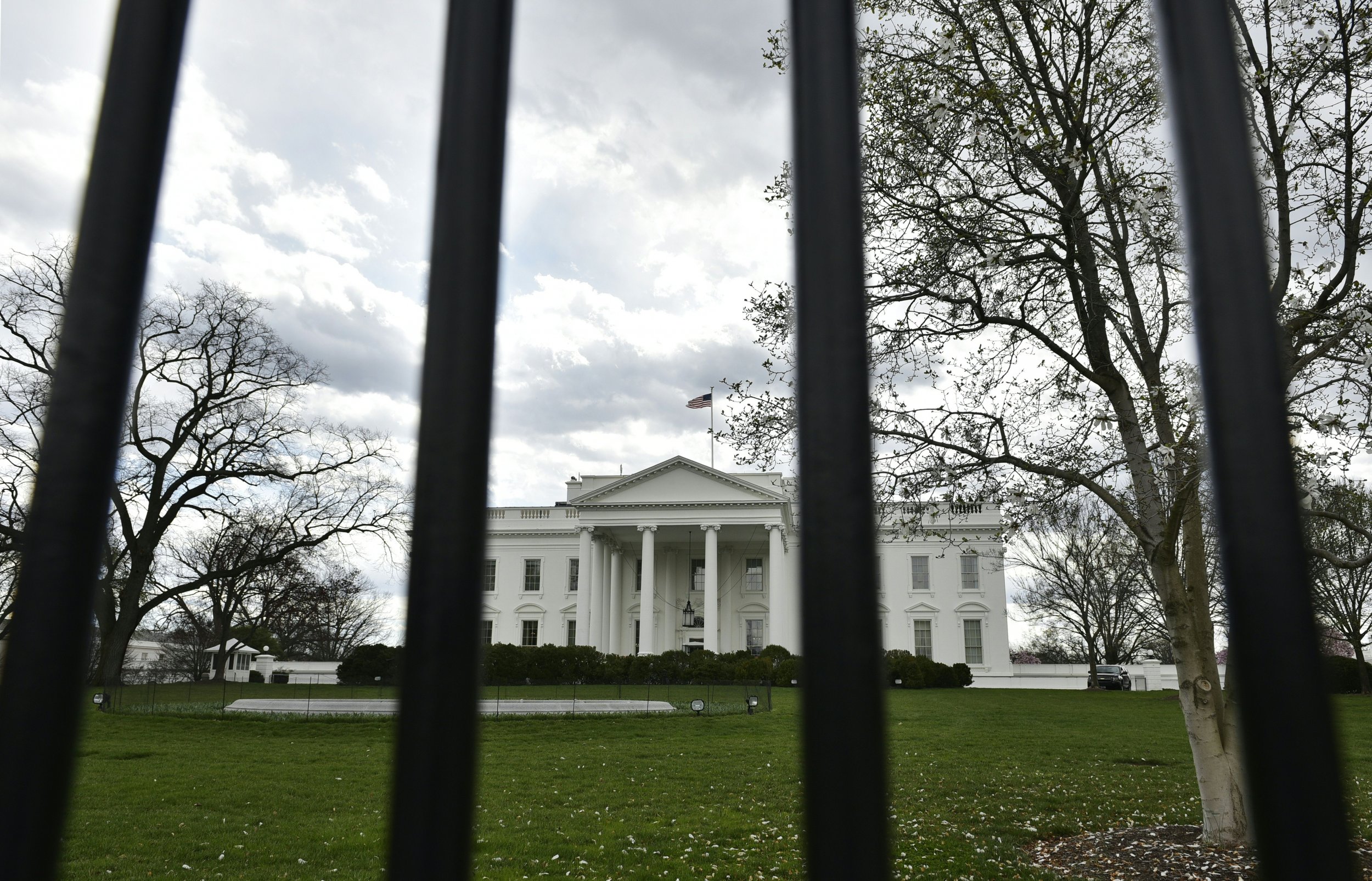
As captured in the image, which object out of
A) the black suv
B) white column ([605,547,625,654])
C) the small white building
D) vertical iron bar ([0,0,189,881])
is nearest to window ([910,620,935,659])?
the black suv

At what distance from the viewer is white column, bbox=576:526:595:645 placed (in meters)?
46.3

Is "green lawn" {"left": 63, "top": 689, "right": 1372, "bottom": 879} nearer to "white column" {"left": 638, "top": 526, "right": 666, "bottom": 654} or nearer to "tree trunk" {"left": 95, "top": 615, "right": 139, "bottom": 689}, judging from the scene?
"tree trunk" {"left": 95, "top": 615, "right": 139, "bottom": 689}

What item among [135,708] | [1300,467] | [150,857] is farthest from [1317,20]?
[135,708]

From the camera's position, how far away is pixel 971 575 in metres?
52.4

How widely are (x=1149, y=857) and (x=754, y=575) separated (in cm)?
4298

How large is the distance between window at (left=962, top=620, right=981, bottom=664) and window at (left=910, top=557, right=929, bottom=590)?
10.4 ft

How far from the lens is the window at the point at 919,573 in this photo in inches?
2092

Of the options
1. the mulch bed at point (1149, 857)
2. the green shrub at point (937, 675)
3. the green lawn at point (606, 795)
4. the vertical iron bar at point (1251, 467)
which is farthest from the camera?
the green shrub at point (937, 675)

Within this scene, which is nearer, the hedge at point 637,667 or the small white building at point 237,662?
the hedge at point 637,667

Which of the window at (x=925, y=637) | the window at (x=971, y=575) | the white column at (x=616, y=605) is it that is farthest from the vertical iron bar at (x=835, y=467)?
the window at (x=925, y=637)

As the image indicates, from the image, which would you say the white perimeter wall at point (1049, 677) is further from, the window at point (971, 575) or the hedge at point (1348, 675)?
the hedge at point (1348, 675)

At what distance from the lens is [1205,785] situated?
831 cm

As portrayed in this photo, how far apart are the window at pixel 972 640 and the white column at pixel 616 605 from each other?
66.8 feet

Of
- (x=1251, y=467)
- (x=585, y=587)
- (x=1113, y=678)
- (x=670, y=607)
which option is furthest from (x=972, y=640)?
(x=1251, y=467)
